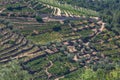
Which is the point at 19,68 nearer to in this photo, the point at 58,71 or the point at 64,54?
the point at 58,71

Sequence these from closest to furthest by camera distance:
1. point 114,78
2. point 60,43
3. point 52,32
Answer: point 114,78, point 60,43, point 52,32

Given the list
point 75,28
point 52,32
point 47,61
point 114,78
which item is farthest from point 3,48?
point 114,78

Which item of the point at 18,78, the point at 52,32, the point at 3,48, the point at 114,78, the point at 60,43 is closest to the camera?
the point at 114,78

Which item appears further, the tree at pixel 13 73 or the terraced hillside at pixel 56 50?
the terraced hillside at pixel 56 50

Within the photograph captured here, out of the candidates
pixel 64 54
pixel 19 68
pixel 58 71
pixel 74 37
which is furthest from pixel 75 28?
pixel 19 68

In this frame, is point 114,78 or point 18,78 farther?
point 18,78

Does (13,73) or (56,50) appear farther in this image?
(56,50)

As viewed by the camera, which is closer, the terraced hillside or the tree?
the tree

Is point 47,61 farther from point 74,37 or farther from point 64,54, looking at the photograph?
point 74,37

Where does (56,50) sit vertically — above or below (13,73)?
below
